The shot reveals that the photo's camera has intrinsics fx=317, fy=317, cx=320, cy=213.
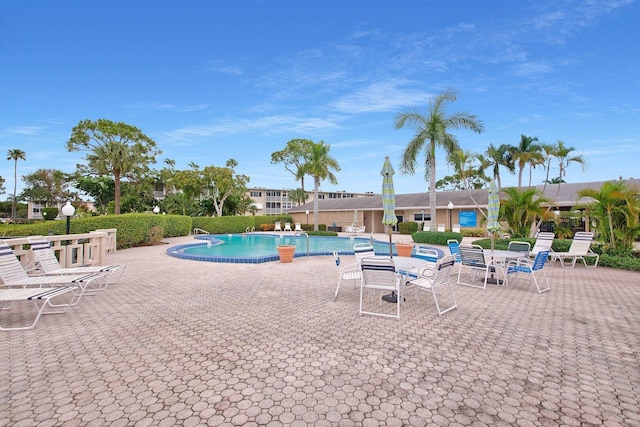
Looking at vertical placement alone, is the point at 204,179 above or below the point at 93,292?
above

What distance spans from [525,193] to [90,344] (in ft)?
50.1

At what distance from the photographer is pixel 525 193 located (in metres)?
13.5

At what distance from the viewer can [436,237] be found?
18219 millimetres

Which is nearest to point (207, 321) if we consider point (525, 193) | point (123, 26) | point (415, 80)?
point (525, 193)

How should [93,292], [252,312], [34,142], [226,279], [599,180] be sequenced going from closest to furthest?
[252,312], [93,292], [226,279], [599,180], [34,142]

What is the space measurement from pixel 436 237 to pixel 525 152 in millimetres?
15180

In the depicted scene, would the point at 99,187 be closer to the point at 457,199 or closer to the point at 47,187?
the point at 47,187

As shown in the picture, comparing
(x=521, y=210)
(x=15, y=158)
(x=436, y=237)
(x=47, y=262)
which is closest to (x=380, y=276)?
(x=47, y=262)

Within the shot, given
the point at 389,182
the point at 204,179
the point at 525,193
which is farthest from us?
the point at 204,179

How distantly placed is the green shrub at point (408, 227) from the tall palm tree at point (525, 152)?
9.79m

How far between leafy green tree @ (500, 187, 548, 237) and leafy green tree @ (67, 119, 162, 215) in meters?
26.9

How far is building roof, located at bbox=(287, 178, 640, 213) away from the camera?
80.4 ft

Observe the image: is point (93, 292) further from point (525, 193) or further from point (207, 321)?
point (525, 193)

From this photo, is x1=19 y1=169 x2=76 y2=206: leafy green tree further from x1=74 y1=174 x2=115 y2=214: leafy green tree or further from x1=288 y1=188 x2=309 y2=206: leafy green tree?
x1=288 y1=188 x2=309 y2=206: leafy green tree
